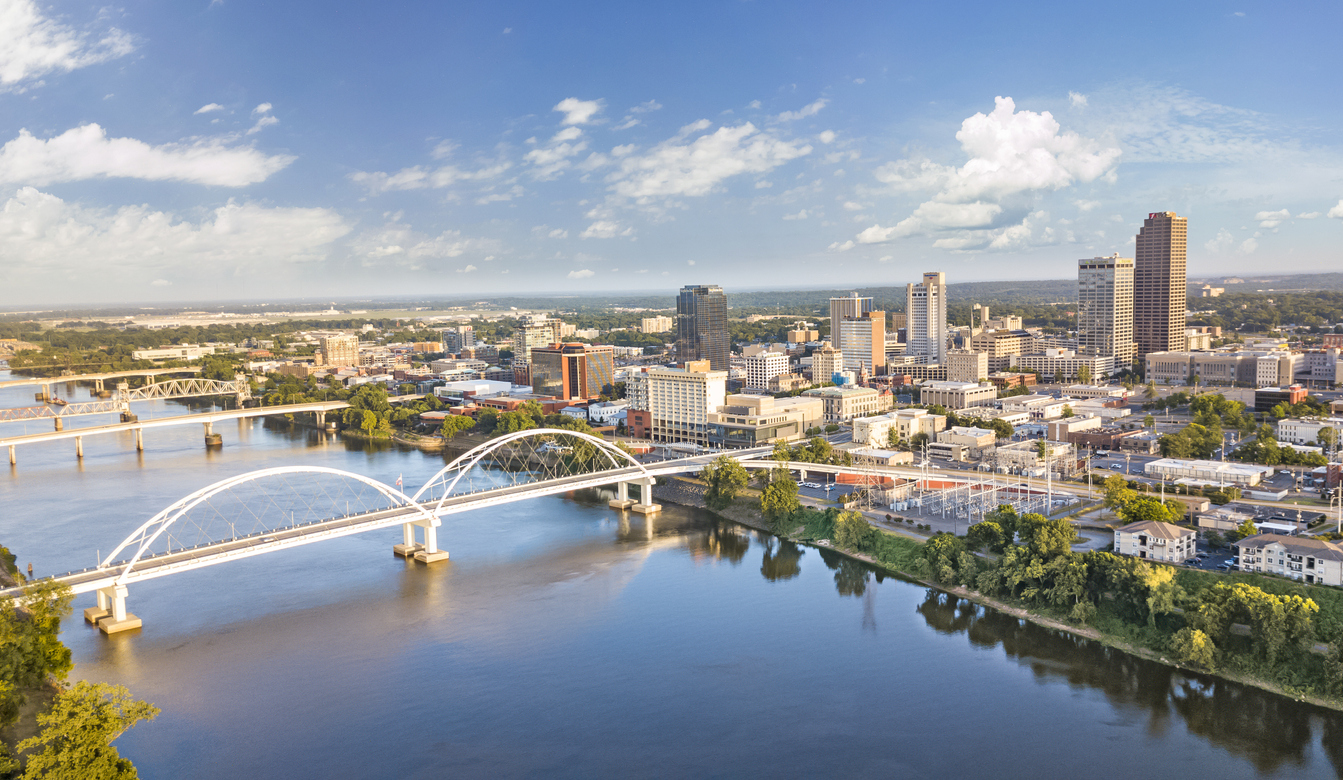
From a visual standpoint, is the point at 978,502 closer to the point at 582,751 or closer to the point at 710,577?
the point at 710,577

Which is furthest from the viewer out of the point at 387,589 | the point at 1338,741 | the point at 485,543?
the point at 485,543

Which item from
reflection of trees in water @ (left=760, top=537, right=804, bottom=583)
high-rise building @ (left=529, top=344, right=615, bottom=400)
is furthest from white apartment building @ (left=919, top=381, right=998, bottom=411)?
reflection of trees in water @ (left=760, top=537, right=804, bottom=583)

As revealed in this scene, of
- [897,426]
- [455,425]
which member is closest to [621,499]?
[897,426]

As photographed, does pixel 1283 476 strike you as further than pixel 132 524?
Yes

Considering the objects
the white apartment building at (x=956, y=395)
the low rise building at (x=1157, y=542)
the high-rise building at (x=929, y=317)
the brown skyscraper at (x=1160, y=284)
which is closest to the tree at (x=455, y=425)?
the white apartment building at (x=956, y=395)

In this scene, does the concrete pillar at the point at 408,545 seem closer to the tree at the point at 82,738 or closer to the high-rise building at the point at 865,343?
the tree at the point at 82,738

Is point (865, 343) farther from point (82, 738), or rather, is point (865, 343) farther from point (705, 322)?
point (82, 738)

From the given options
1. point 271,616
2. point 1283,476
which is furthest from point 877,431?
point 271,616
